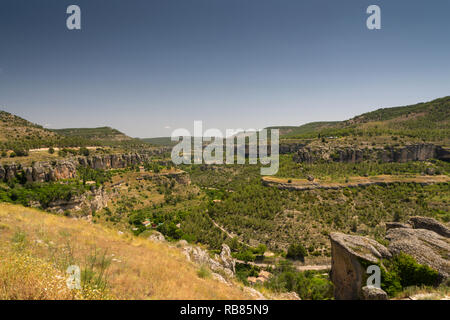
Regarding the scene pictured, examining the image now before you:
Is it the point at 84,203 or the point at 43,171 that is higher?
the point at 43,171

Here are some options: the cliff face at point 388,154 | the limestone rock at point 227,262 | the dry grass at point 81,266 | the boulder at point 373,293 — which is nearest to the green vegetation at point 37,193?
the dry grass at point 81,266

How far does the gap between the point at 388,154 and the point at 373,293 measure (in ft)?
212

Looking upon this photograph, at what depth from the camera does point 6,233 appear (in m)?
8.97

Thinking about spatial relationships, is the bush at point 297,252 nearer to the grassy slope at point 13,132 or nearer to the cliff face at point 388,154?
the cliff face at point 388,154

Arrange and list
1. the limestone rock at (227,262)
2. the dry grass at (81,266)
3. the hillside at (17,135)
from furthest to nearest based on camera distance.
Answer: the hillside at (17,135)
the limestone rock at (227,262)
the dry grass at (81,266)

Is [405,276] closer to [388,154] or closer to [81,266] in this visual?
[81,266]

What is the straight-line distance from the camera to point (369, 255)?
1266 centimetres

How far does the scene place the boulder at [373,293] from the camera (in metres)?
10.5

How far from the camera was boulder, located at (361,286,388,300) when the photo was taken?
1050 cm

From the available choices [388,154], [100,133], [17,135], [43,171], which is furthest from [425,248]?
[100,133]

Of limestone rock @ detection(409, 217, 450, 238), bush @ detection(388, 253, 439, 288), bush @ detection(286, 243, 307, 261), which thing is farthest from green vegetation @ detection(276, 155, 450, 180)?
bush @ detection(388, 253, 439, 288)

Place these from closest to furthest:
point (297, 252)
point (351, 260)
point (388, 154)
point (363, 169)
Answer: point (351, 260) → point (297, 252) → point (363, 169) → point (388, 154)

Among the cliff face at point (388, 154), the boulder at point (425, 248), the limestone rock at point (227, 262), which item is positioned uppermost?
the cliff face at point (388, 154)

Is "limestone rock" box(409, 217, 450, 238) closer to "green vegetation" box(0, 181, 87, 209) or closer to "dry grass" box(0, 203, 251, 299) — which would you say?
"dry grass" box(0, 203, 251, 299)
